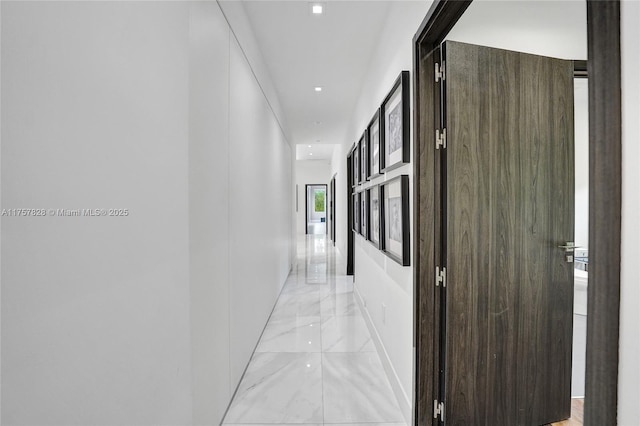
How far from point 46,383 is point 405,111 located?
2.00 meters

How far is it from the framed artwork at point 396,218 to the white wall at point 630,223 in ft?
4.21

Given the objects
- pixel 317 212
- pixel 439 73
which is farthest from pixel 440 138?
pixel 317 212

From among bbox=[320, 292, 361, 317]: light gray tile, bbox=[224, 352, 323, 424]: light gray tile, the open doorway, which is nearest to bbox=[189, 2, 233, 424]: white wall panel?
bbox=[224, 352, 323, 424]: light gray tile

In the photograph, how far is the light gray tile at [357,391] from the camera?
78.8 inches

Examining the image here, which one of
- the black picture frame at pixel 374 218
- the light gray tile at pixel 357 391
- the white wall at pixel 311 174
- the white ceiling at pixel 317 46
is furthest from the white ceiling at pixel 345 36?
the white wall at pixel 311 174

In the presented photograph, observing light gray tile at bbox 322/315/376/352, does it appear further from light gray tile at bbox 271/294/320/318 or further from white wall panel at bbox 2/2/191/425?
white wall panel at bbox 2/2/191/425

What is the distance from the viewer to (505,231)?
5.57 ft

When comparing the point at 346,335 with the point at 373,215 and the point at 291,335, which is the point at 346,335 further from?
the point at 373,215

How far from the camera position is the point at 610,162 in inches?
25.9

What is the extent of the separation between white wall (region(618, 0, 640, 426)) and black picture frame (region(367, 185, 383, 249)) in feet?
6.31

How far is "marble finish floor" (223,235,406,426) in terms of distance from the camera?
2.00 m

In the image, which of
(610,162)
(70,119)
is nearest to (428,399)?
(610,162)

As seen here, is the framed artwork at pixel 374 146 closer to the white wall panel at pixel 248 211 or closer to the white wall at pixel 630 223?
the white wall panel at pixel 248 211

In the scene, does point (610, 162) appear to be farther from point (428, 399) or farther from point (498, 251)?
point (428, 399)
